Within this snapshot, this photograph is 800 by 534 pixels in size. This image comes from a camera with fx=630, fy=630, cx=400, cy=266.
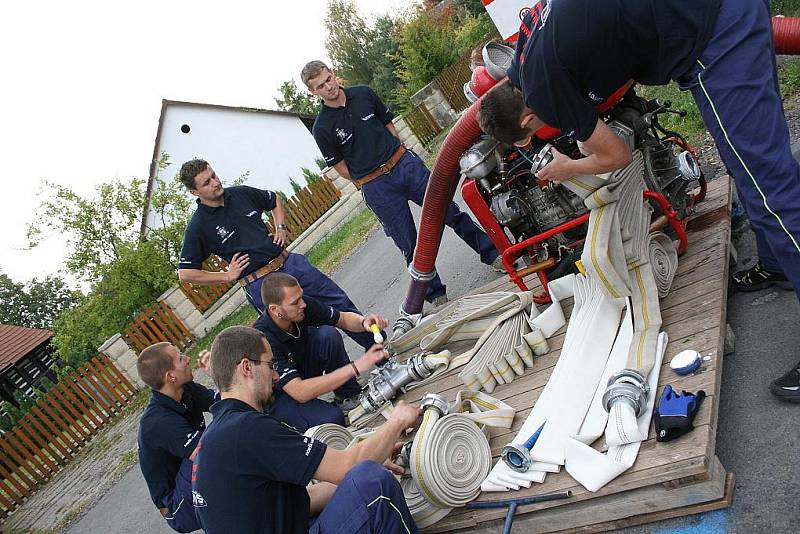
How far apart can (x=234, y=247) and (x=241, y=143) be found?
70.7 ft

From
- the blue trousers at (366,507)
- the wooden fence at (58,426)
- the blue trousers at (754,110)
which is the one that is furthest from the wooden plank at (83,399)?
the blue trousers at (754,110)

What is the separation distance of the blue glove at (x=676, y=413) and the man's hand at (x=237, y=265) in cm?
361

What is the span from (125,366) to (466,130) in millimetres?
9521

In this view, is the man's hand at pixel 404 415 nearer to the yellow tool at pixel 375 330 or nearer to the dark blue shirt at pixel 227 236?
the yellow tool at pixel 375 330

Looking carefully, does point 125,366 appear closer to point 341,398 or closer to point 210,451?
point 341,398

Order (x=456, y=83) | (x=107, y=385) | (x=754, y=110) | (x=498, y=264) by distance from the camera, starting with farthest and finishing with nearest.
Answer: (x=456, y=83) < (x=107, y=385) < (x=498, y=264) < (x=754, y=110)

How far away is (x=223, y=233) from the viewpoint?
5238 mm

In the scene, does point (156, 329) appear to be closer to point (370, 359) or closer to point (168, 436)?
point (168, 436)

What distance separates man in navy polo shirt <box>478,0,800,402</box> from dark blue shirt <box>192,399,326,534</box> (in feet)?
5.56

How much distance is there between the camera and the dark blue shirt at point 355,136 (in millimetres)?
5559

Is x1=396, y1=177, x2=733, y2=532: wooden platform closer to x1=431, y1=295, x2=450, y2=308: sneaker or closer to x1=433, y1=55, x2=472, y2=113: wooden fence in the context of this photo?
x1=431, y1=295, x2=450, y2=308: sneaker

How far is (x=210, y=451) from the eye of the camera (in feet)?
8.01

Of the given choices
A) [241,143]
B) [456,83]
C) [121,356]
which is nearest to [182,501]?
[121,356]

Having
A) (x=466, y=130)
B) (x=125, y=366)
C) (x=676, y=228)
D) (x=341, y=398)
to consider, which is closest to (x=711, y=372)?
(x=676, y=228)
